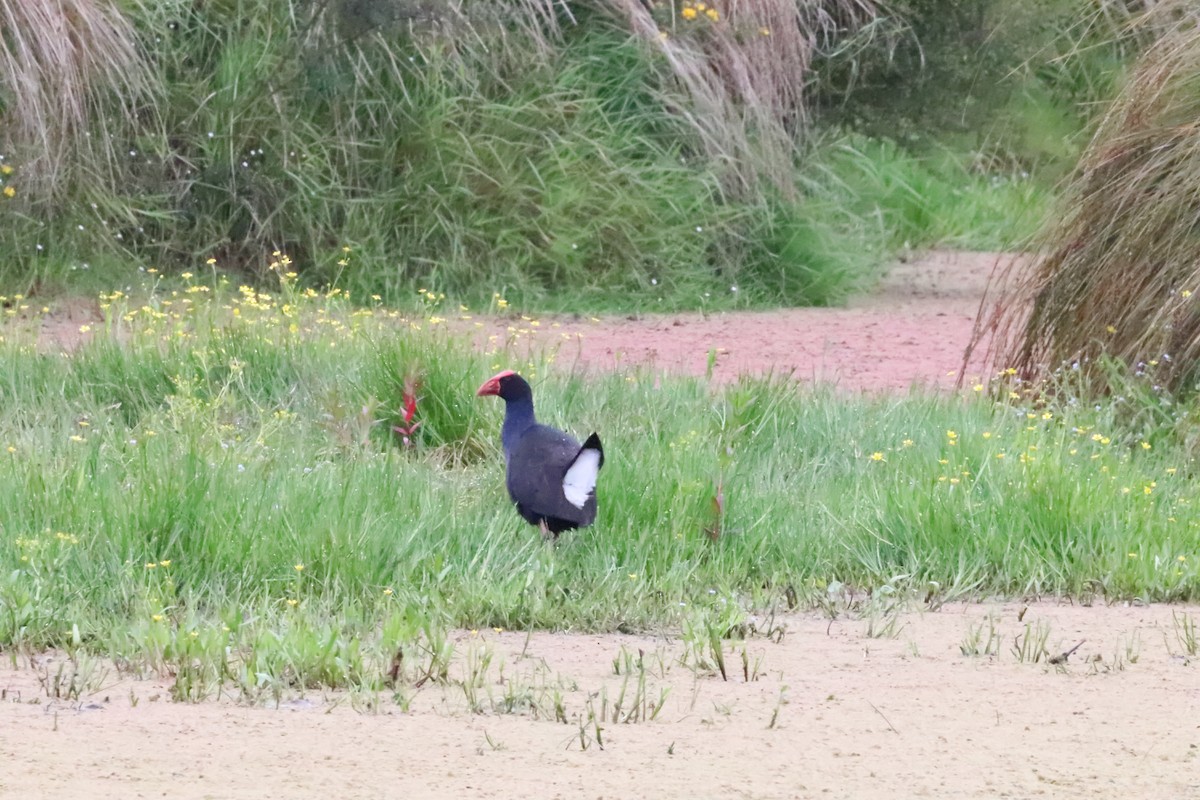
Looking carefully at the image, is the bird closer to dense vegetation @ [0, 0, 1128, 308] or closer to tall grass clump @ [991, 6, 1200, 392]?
tall grass clump @ [991, 6, 1200, 392]

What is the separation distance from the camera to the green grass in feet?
14.4

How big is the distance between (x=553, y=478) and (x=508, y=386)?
0.58 meters

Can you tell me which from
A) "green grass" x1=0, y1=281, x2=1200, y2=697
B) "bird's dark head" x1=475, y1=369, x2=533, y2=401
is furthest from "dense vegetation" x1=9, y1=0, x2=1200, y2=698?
"bird's dark head" x1=475, y1=369, x2=533, y2=401

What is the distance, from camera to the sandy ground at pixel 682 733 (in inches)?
125

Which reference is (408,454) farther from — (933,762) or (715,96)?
(715,96)

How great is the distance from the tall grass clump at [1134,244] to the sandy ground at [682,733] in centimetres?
241

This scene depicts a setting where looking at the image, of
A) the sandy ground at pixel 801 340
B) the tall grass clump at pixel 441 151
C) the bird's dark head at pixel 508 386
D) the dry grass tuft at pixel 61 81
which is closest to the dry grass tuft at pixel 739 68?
the tall grass clump at pixel 441 151

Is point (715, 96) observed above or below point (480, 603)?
above

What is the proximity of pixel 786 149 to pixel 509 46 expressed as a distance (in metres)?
2.01

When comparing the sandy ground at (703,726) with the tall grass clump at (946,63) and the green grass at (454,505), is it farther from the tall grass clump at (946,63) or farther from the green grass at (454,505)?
the tall grass clump at (946,63)

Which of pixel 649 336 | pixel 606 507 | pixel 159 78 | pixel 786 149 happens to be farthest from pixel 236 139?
pixel 606 507

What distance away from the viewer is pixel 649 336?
31.9 ft

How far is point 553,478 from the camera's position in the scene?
4.89m

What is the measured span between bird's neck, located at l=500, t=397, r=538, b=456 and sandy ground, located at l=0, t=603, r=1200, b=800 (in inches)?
40.6
